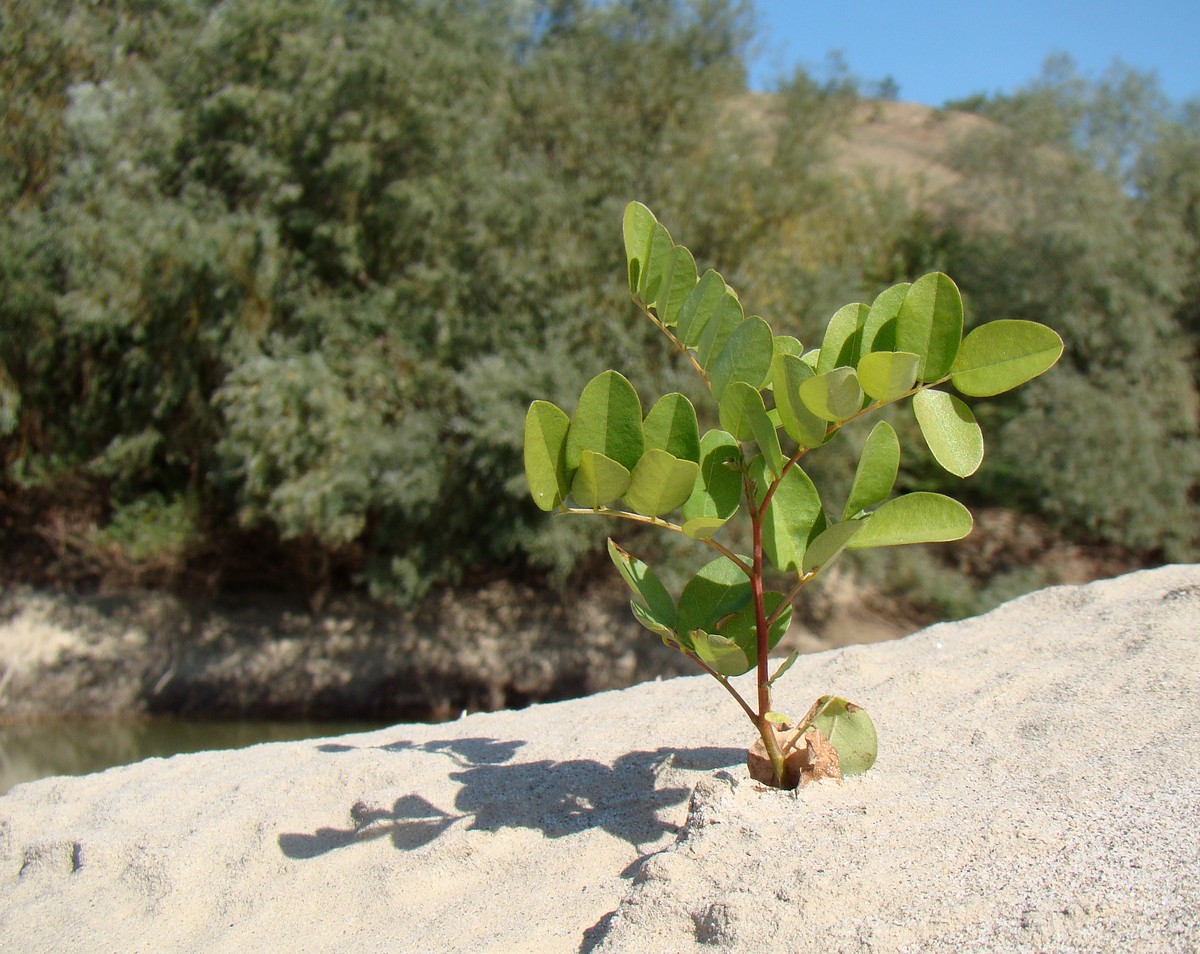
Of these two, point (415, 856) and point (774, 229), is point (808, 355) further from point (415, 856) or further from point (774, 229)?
point (774, 229)

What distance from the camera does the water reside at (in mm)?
9852

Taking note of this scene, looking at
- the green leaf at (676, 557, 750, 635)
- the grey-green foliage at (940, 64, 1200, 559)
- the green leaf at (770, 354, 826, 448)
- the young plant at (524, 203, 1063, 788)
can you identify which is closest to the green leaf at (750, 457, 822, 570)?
the young plant at (524, 203, 1063, 788)

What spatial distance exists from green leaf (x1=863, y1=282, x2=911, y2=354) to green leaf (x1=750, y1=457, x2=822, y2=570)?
1.07ft

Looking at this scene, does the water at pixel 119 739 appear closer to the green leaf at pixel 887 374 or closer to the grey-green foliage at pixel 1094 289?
the green leaf at pixel 887 374

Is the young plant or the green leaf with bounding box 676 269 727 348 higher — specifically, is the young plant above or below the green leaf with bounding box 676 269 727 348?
below

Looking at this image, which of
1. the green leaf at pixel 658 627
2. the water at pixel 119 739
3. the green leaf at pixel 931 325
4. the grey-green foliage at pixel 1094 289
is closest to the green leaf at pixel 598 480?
the green leaf at pixel 658 627

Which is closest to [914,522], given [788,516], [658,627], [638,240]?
[788,516]

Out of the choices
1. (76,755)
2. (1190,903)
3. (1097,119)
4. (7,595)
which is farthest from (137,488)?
(1097,119)

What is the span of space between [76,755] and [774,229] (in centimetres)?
949

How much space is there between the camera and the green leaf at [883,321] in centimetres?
217

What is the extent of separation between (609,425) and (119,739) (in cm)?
1046

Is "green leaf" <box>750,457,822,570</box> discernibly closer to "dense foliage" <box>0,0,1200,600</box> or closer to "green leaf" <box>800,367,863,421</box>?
"green leaf" <box>800,367,863,421</box>

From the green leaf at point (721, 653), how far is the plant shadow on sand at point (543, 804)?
1.75 feet

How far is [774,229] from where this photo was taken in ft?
41.6
